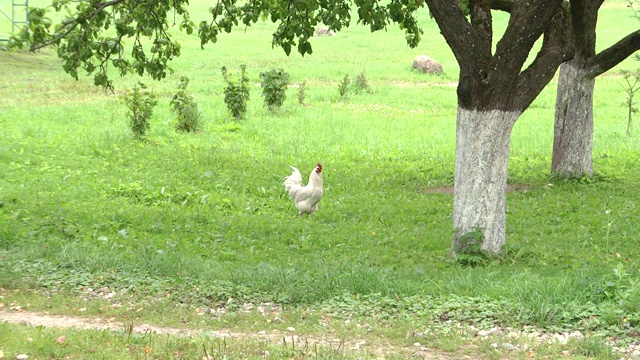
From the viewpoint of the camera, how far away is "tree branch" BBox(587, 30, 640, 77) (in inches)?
580

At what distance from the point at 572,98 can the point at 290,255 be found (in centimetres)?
773

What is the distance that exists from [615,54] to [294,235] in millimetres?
7611

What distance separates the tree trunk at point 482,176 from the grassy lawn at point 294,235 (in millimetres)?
389

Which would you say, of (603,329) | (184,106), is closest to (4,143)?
(184,106)

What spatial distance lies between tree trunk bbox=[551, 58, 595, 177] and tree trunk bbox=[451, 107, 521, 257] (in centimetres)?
608

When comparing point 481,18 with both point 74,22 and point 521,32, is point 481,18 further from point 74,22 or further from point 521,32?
point 74,22

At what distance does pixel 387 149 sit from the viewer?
19516 millimetres

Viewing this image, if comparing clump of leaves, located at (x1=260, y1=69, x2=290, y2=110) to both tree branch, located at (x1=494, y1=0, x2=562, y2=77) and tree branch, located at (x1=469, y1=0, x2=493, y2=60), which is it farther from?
tree branch, located at (x1=494, y1=0, x2=562, y2=77)

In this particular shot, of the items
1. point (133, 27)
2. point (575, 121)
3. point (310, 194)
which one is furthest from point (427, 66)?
point (133, 27)

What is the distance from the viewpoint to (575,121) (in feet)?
50.7

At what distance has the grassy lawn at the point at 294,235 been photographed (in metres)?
7.12

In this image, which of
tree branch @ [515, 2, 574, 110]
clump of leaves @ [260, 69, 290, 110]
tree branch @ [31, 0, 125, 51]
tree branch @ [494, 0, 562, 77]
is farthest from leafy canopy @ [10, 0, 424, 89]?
clump of leaves @ [260, 69, 290, 110]

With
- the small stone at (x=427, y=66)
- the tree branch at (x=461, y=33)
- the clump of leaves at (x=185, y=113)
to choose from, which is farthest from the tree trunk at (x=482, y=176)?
the small stone at (x=427, y=66)

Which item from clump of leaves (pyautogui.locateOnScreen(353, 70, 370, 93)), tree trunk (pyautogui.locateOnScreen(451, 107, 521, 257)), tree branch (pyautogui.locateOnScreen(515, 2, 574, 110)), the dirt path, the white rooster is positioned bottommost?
the dirt path
